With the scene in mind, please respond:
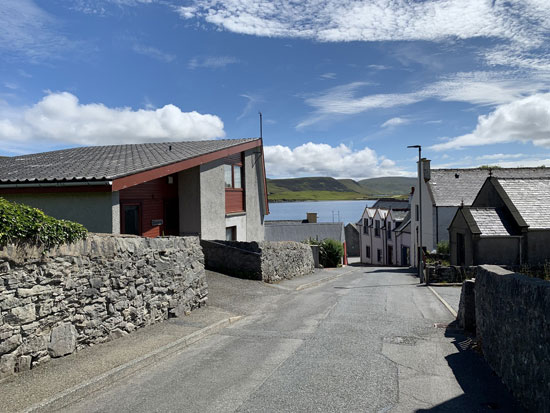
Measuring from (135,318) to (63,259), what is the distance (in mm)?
2383

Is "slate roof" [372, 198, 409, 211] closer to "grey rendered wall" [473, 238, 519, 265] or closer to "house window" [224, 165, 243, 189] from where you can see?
"grey rendered wall" [473, 238, 519, 265]

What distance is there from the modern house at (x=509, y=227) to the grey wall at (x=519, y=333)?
1431 cm

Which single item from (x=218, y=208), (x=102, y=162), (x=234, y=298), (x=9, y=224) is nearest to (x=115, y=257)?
(x=9, y=224)

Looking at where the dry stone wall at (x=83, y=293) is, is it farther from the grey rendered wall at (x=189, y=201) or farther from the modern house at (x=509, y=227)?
the modern house at (x=509, y=227)

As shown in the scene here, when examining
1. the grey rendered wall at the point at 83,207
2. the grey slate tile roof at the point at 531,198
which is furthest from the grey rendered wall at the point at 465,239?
the grey rendered wall at the point at 83,207

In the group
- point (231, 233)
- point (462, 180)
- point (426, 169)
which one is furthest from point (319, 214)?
point (231, 233)

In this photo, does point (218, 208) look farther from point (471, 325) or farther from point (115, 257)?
point (471, 325)

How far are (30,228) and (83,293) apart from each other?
162 cm

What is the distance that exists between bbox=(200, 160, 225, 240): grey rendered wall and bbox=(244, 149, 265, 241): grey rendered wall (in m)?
3.24

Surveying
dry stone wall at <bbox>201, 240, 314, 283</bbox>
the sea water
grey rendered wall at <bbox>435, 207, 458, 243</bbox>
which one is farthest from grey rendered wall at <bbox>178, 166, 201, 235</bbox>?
the sea water

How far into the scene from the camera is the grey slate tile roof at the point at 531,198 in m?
20.2

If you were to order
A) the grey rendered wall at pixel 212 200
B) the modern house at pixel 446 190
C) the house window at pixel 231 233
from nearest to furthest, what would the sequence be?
the grey rendered wall at pixel 212 200 → the house window at pixel 231 233 → the modern house at pixel 446 190

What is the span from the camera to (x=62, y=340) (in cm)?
684

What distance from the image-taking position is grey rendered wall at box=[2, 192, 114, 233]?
11156 millimetres
